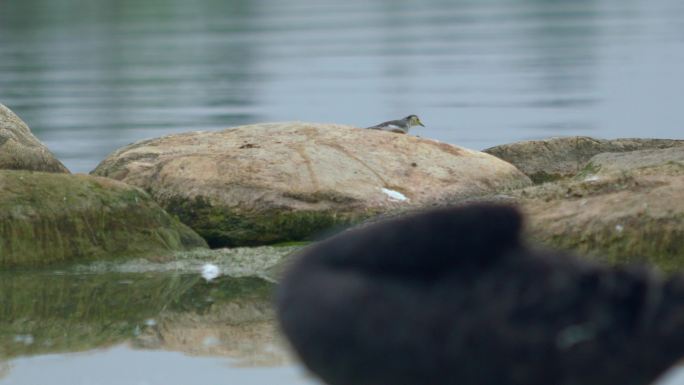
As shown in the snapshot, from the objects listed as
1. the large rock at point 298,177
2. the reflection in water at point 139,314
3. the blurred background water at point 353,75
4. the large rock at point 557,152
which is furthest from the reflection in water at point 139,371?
the blurred background water at point 353,75

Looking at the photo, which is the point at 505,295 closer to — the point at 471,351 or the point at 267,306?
the point at 471,351

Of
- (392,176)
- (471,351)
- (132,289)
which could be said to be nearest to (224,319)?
(132,289)

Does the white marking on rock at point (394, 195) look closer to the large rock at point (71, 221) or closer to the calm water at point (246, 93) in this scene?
the large rock at point (71, 221)

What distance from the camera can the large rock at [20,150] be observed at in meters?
10.1

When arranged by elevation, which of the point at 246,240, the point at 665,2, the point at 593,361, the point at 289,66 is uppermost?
the point at 593,361

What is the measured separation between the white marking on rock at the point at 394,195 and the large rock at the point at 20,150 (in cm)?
269

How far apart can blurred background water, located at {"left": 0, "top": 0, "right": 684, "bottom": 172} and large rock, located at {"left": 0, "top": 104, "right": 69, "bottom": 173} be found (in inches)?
178

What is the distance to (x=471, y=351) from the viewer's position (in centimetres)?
165

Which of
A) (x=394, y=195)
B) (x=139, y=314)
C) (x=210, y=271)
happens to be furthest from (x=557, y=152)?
(x=139, y=314)

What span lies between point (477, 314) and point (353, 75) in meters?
29.2

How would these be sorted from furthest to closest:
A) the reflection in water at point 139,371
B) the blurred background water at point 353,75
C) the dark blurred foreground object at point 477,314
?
the blurred background water at point 353,75 → the reflection in water at point 139,371 → the dark blurred foreground object at point 477,314

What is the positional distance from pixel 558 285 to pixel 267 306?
5228 mm

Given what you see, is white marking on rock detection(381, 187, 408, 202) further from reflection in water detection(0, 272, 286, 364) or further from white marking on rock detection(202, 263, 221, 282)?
reflection in water detection(0, 272, 286, 364)

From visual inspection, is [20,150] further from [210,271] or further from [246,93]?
[246,93]
